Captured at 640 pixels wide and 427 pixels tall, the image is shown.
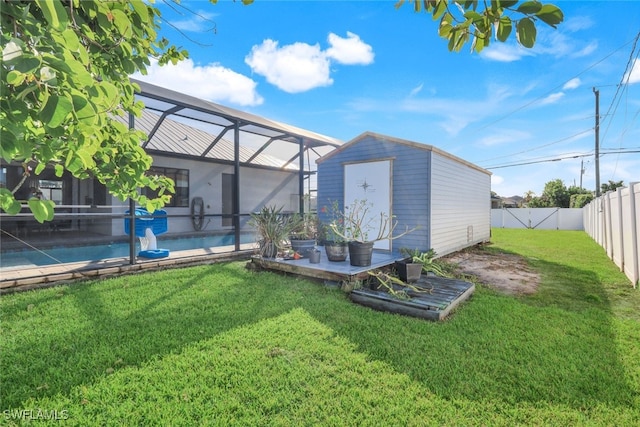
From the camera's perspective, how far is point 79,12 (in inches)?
37.9

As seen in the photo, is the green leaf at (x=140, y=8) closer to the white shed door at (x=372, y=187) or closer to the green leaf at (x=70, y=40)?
the green leaf at (x=70, y=40)

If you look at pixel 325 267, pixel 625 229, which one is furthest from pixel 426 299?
pixel 625 229

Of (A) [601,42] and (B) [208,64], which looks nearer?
(B) [208,64]

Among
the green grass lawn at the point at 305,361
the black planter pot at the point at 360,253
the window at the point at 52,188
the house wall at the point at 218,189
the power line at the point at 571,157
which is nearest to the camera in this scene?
the green grass lawn at the point at 305,361

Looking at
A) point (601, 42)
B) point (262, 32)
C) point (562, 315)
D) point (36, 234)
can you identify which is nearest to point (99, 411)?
point (562, 315)

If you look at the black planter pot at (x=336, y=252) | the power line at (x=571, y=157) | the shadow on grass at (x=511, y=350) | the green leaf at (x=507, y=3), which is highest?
the power line at (x=571, y=157)

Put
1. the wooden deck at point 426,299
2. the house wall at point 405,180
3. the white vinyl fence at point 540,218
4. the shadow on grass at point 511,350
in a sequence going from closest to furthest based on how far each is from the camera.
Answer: the shadow on grass at point 511,350 < the wooden deck at point 426,299 < the house wall at point 405,180 < the white vinyl fence at point 540,218

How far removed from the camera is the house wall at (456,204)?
22.2 ft

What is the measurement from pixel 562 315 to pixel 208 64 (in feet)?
18.0

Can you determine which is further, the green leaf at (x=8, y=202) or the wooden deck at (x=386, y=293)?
the wooden deck at (x=386, y=293)

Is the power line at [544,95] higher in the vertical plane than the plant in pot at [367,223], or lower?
higher

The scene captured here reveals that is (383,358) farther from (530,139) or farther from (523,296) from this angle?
(530,139)

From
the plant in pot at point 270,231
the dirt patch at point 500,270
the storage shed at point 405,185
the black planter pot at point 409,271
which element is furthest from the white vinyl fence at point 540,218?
the plant in pot at point 270,231

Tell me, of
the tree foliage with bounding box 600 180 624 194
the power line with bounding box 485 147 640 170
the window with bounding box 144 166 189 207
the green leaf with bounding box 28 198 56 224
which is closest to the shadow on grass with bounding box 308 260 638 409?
the green leaf with bounding box 28 198 56 224
